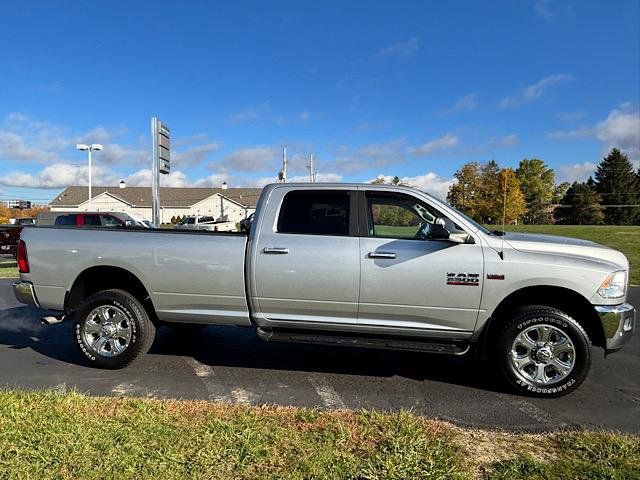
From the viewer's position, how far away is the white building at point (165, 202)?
74.8 m

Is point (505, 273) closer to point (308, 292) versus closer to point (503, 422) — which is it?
point (503, 422)

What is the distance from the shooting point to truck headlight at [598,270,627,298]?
13.7 feet

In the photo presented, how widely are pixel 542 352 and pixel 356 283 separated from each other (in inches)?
70.2

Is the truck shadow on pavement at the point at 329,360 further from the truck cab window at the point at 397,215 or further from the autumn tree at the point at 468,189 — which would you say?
the autumn tree at the point at 468,189

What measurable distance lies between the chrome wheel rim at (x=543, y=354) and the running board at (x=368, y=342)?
0.47m

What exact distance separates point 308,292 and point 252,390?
3.44 feet

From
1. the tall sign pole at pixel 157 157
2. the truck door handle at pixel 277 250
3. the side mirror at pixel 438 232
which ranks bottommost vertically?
the truck door handle at pixel 277 250

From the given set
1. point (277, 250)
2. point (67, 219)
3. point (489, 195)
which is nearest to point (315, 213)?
point (277, 250)

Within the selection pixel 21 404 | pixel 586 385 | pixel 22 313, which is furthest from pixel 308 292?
pixel 22 313

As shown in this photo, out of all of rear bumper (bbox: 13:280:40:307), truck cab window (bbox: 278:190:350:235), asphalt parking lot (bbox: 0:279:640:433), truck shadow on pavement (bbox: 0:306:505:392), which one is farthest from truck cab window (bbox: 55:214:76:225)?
truck cab window (bbox: 278:190:350:235)

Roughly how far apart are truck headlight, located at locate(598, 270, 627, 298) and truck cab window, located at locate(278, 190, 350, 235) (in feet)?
7.71

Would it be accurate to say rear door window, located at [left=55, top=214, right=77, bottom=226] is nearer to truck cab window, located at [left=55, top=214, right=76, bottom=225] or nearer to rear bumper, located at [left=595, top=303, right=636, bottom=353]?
truck cab window, located at [left=55, top=214, right=76, bottom=225]

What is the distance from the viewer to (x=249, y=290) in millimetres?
4691

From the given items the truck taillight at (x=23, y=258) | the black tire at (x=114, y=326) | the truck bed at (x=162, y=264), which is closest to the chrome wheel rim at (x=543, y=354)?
the truck bed at (x=162, y=264)
